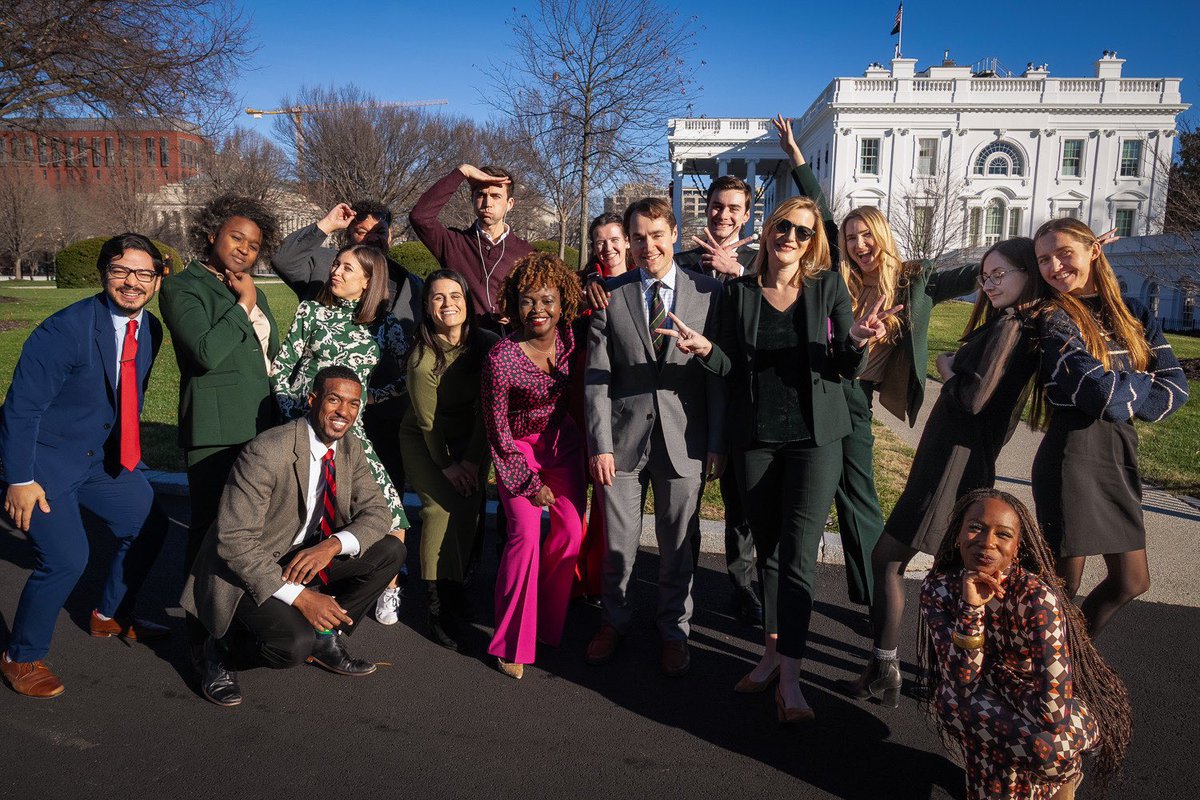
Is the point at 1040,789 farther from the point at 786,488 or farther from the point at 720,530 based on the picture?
the point at 720,530

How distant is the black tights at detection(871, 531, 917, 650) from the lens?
3.48 meters

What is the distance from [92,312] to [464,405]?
1.78 metres

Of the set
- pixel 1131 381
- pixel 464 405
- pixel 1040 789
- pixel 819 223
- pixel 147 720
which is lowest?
pixel 147 720

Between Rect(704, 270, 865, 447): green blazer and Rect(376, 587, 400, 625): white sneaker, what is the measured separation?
2138 millimetres

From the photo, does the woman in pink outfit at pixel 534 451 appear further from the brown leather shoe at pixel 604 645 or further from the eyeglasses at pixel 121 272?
the eyeglasses at pixel 121 272

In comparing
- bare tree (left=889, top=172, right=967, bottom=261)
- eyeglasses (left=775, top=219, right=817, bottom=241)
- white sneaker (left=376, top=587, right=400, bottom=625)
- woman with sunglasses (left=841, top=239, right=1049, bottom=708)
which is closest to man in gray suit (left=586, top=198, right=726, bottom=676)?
eyeglasses (left=775, top=219, right=817, bottom=241)

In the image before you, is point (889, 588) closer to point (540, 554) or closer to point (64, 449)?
point (540, 554)

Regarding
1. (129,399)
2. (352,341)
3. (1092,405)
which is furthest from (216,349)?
(1092,405)

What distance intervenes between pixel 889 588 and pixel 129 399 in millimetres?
3688

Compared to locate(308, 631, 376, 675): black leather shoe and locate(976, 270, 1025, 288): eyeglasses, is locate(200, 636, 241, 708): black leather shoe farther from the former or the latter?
locate(976, 270, 1025, 288): eyeglasses

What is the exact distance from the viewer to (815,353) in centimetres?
346

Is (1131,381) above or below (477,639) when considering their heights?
above

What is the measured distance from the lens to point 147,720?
3348mm

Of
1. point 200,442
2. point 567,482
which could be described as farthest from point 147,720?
point 567,482
